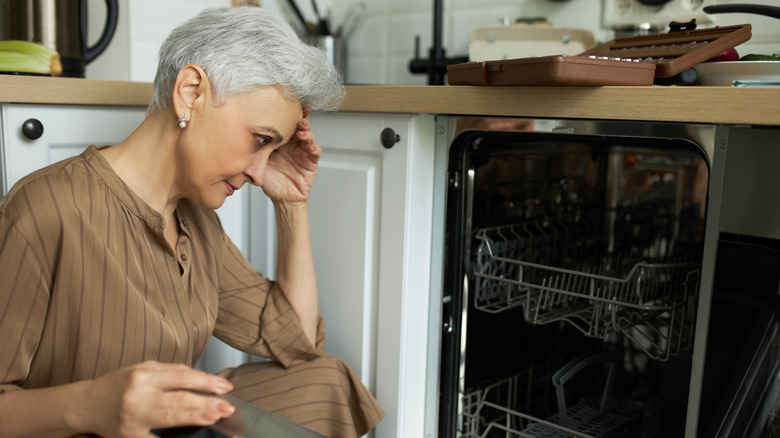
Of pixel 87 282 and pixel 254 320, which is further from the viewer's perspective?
pixel 254 320

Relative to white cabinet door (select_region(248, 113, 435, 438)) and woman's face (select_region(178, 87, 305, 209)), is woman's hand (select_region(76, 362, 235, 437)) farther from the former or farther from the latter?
white cabinet door (select_region(248, 113, 435, 438))

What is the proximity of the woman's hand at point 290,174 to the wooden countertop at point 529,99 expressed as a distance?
12 cm

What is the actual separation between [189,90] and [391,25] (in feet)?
4.02

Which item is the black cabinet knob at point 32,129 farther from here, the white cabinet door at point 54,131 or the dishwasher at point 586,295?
the dishwasher at point 586,295

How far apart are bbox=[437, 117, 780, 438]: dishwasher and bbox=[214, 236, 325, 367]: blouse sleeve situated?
263 millimetres

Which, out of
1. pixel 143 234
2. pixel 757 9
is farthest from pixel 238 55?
pixel 757 9

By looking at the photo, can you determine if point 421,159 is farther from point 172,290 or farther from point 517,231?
point 172,290

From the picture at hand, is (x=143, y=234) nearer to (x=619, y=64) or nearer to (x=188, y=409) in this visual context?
(x=188, y=409)

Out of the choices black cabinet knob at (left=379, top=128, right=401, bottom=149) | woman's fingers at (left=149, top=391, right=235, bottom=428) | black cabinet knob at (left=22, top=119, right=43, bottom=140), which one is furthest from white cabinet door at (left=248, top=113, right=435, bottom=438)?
woman's fingers at (left=149, top=391, right=235, bottom=428)

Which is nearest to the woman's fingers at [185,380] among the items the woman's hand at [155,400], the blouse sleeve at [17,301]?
the woman's hand at [155,400]

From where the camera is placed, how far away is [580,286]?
1.25m

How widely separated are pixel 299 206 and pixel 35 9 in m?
0.80

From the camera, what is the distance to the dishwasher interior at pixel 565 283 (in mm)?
1197

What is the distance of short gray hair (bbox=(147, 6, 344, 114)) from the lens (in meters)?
0.92
